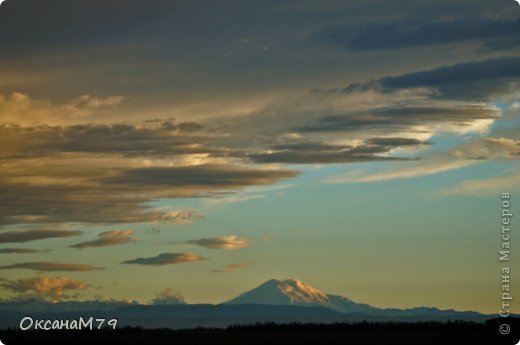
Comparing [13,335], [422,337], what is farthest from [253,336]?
[13,335]

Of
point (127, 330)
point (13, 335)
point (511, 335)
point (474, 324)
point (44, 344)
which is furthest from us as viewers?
point (474, 324)

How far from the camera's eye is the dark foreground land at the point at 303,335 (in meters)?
109

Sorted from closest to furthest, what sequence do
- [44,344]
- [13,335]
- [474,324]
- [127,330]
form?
[44,344]
[13,335]
[127,330]
[474,324]

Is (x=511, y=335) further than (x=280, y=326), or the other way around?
(x=280, y=326)

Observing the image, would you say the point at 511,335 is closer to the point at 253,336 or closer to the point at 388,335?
the point at 388,335

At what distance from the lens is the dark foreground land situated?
109 metres

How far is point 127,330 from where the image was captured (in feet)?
420

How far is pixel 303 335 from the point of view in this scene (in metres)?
122

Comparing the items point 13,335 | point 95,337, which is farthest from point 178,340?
point 13,335

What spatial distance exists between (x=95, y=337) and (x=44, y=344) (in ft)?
39.3

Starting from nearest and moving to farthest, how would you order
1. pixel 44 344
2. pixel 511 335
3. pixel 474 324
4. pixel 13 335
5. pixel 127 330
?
1. pixel 44 344
2. pixel 13 335
3. pixel 511 335
4. pixel 127 330
5. pixel 474 324

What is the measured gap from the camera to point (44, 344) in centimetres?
10406

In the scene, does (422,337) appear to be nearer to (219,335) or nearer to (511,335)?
(511,335)

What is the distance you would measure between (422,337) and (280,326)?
27118 millimetres
